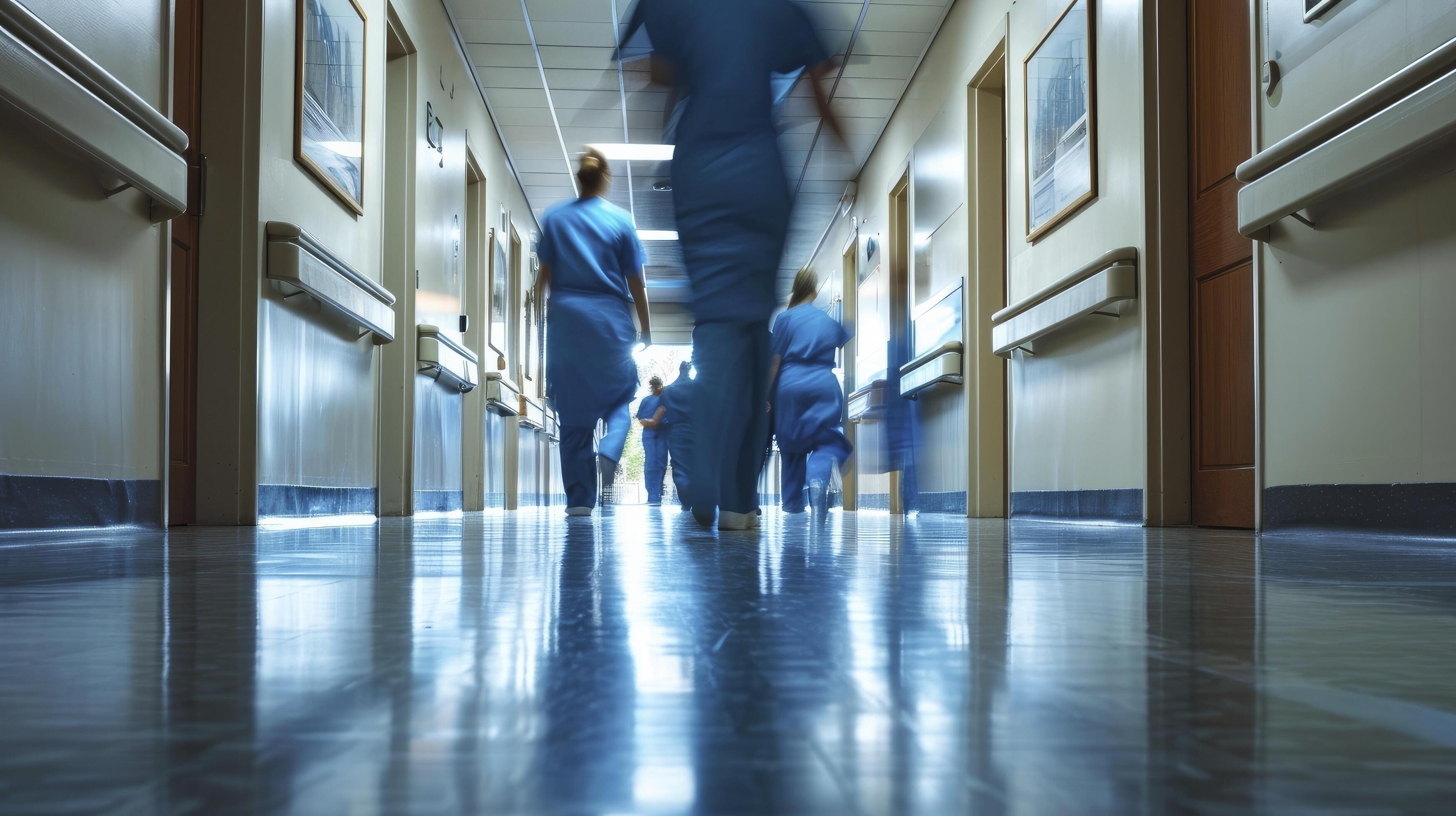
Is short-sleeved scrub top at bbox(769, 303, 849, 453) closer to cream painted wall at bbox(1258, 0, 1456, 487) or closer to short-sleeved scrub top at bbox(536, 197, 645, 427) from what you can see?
short-sleeved scrub top at bbox(536, 197, 645, 427)

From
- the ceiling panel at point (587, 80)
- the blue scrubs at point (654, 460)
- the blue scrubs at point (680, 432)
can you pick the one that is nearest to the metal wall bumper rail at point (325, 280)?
the ceiling panel at point (587, 80)

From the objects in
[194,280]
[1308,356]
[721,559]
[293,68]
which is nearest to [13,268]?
[194,280]

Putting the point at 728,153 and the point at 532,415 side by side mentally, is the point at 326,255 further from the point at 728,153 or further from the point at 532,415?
the point at 532,415

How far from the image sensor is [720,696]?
1.49 feet

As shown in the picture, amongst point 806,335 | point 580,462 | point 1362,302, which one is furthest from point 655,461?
point 1362,302

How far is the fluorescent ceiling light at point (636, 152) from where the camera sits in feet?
32.8

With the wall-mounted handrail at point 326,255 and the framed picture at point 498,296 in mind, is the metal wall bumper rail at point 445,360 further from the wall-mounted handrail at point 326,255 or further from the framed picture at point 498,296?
the framed picture at point 498,296

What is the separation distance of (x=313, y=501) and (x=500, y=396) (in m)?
4.77

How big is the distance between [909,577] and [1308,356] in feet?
7.76

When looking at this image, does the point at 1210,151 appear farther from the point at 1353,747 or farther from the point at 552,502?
the point at 552,502

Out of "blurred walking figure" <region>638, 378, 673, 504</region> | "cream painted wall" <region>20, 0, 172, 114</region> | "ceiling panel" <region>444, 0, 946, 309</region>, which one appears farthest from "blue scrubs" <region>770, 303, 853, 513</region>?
"blurred walking figure" <region>638, 378, 673, 504</region>

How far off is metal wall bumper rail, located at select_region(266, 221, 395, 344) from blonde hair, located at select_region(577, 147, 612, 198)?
3.44 ft

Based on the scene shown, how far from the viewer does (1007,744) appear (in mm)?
357

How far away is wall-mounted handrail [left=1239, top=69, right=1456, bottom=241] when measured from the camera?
2.31 m
